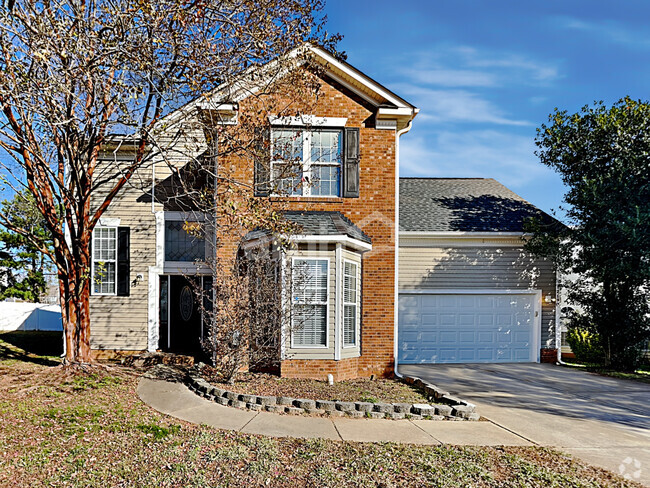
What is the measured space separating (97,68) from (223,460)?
20.1ft

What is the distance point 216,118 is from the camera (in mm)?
10344

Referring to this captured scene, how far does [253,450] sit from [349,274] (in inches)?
202

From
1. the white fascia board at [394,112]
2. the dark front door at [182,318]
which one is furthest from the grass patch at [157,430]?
the white fascia board at [394,112]

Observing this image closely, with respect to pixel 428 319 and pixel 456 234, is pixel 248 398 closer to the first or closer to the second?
pixel 428 319

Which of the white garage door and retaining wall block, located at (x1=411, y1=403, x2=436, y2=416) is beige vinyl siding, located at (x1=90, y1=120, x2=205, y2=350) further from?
retaining wall block, located at (x1=411, y1=403, x2=436, y2=416)

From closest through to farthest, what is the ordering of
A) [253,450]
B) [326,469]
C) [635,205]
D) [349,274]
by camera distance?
[326,469]
[253,450]
[349,274]
[635,205]

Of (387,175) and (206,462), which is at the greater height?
(387,175)

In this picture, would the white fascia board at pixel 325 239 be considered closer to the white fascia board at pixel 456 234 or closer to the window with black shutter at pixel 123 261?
the white fascia board at pixel 456 234

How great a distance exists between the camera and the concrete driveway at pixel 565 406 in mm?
5969

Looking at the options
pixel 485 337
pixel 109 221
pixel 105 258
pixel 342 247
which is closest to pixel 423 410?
pixel 342 247

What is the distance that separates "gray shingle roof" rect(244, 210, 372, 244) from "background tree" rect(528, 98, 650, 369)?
6.21m

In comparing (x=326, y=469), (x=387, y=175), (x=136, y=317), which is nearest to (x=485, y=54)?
Answer: (x=387, y=175)

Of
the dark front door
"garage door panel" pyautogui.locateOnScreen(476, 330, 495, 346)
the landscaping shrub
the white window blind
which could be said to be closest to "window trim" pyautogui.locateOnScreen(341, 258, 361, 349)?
the white window blind

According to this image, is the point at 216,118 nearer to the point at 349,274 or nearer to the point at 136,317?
the point at 349,274
